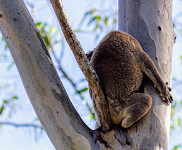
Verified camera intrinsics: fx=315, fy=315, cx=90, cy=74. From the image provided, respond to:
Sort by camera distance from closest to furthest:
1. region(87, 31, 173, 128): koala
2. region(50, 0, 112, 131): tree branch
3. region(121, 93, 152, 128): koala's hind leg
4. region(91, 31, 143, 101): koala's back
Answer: region(50, 0, 112, 131): tree branch, region(121, 93, 152, 128): koala's hind leg, region(87, 31, 173, 128): koala, region(91, 31, 143, 101): koala's back

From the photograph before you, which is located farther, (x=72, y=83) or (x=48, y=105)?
(x=72, y=83)

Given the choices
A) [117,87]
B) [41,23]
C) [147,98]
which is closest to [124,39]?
[117,87]

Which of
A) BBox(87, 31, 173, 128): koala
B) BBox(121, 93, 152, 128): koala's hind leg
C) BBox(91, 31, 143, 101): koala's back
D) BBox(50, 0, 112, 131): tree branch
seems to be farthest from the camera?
BBox(91, 31, 143, 101): koala's back

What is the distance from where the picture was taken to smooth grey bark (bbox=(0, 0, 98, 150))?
2.29 m

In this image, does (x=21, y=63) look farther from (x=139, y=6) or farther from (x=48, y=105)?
(x=139, y=6)

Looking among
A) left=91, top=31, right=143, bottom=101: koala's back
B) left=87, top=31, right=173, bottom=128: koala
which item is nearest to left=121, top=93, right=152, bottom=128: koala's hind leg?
left=87, top=31, right=173, bottom=128: koala

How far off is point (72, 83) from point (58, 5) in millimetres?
2674

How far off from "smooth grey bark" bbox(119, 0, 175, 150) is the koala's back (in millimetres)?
122

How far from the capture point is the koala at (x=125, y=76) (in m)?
2.60

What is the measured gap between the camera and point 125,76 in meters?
2.94

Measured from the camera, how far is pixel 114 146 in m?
2.29

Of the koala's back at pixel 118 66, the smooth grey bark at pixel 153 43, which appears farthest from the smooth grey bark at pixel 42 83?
the koala's back at pixel 118 66

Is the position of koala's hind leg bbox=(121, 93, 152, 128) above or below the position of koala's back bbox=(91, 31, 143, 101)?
below

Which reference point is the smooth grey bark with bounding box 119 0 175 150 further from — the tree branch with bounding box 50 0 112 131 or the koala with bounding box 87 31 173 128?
the tree branch with bounding box 50 0 112 131
